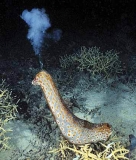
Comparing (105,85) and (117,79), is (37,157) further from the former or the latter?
(117,79)

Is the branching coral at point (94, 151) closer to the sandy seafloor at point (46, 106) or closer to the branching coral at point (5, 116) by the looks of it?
the sandy seafloor at point (46, 106)

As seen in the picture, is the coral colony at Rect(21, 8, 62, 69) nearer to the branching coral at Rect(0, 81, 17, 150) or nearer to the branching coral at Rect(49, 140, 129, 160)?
the branching coral at Rect(0, 81, 17, 150)

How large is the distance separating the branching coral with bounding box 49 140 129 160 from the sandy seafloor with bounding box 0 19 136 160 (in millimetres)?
813

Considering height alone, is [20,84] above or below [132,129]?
above

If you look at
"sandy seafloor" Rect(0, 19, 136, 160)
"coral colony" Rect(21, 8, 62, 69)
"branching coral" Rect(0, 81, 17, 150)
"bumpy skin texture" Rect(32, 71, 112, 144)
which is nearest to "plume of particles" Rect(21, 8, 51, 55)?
"coral colony" Rect(21, 8, 62, 69)

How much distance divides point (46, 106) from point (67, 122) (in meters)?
2.84

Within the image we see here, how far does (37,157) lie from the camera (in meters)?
4.95

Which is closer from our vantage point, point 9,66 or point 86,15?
point 9,66

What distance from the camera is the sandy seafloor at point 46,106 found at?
5.38 meters

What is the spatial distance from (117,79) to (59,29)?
8.24m

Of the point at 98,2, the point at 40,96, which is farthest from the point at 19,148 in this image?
the point at 98,2

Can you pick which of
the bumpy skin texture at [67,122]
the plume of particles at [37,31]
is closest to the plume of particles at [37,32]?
the plume of particles at [37,31]

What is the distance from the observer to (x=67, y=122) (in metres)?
3.85

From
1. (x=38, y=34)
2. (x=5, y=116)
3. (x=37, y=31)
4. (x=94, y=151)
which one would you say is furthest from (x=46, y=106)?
(x=37, y=31)
